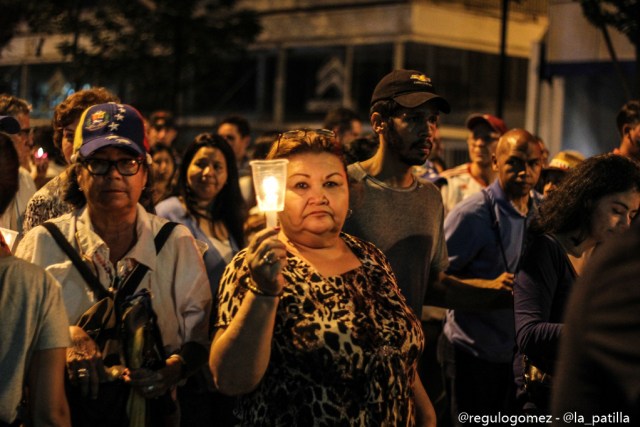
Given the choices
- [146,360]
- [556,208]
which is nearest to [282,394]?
[146,360]

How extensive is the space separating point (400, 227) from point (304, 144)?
166 cm

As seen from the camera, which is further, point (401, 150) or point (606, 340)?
point (401, 150)

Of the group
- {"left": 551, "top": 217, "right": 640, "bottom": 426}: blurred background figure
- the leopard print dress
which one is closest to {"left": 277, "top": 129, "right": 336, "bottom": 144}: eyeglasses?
the leopard print dress

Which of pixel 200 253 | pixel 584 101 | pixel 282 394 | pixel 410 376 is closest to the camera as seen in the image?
pixel 282 394

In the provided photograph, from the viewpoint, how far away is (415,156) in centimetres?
585

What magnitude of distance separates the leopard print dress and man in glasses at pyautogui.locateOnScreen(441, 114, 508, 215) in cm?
576

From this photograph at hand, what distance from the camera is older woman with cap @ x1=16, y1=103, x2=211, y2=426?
174 inches

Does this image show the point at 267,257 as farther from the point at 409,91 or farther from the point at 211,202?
the point at 211,202

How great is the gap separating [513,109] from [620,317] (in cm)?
2821

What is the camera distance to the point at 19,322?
3.87 m

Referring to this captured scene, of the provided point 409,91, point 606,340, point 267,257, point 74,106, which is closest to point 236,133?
point 74,106

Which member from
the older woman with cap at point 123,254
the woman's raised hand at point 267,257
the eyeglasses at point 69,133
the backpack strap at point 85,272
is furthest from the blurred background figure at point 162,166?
the woman's raised hand at point 267,257

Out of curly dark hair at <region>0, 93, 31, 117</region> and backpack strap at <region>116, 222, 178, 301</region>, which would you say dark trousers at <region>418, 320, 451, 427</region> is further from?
backpack strap at <region>116, 222, 178, 301</region>

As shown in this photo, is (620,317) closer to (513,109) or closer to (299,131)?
(299,131)
